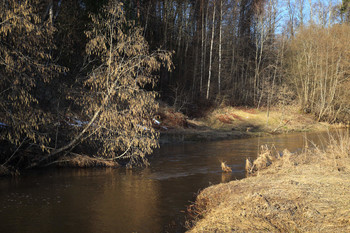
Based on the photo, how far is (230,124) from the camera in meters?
29.5

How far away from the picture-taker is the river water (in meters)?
7.52

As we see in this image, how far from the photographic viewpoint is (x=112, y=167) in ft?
45.1

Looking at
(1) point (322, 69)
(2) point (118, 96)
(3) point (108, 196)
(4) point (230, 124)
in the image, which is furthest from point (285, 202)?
(1) point (322, 69)

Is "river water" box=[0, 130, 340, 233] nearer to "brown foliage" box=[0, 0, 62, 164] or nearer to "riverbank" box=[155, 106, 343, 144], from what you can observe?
"brown foliage" box=[0, 0, 62, 164]

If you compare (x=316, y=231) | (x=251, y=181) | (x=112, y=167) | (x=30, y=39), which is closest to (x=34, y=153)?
(x=112, y=167)

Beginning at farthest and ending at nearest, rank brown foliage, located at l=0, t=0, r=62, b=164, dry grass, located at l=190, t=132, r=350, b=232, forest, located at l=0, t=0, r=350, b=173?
forest, located at l=0, t=0, r=350, b=173 → brown foliage, located at l=0, t=0, r=62, b=164 → dry grass, located at l=190, t=132, r=350, b=232

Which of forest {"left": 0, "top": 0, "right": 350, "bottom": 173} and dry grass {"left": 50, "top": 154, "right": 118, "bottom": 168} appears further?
dry grass {"left": 50, "top": 154, "right": 118, "bottom": 168}

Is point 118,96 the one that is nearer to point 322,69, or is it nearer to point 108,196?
point 108,196

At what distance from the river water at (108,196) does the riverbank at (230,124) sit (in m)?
8.23

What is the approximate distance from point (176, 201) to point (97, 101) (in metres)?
5.25

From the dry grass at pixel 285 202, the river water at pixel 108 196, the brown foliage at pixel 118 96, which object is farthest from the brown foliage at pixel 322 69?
the dry grass at pixel 285 202

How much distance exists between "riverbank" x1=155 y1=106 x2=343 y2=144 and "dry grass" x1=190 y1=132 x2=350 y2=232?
1247cm

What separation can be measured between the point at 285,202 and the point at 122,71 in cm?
752

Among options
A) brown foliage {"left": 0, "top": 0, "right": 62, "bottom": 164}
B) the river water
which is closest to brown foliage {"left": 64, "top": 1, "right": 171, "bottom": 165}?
the river water
